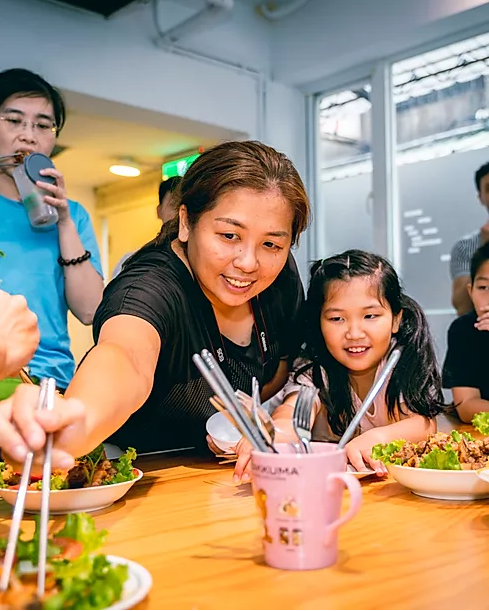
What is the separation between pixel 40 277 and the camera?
1.97 meters

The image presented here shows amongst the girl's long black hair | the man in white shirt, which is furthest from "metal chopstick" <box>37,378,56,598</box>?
the man in white shirt

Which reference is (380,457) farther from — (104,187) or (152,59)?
(104,187)

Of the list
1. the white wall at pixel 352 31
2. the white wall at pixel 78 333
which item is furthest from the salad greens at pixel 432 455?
the white wall at pixel 78 333

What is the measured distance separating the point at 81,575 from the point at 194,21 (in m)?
2.94

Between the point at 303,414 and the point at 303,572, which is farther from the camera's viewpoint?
the point at 303,414

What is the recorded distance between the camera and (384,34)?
3.24m

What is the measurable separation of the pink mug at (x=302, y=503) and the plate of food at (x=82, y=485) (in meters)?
0.30

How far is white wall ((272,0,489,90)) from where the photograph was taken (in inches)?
120

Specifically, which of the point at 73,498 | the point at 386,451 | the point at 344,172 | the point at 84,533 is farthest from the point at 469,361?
the point at 344,172

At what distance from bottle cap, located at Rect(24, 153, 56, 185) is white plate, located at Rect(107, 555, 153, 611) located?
154 cm

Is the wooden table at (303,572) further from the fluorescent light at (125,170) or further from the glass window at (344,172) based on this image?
the fluorescent light at (125,170)

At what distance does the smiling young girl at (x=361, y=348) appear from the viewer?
1.44m

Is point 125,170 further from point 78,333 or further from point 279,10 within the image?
point 279,10

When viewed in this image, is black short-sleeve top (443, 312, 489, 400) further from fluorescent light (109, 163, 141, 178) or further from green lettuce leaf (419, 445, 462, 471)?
fluorescent light (109, 163, 141, 178)
